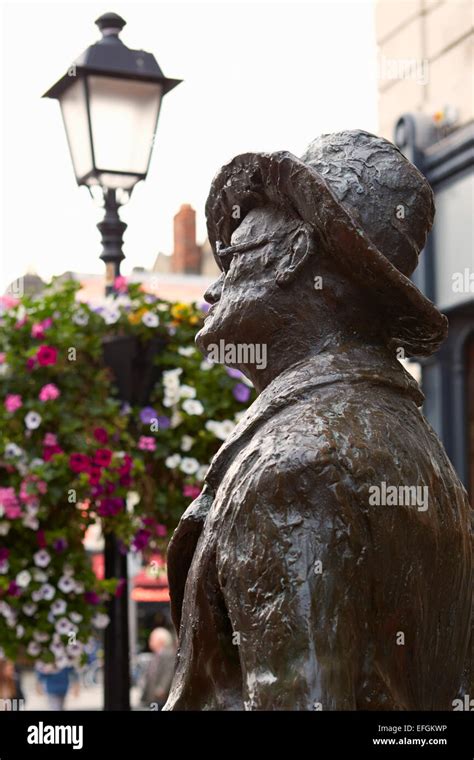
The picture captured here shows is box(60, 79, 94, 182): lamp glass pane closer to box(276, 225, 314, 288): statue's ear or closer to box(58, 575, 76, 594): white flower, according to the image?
box(58, 575, 76, 594): white flower

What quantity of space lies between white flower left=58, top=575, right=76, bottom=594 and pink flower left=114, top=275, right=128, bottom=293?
1317 mm

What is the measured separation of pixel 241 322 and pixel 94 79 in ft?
11.7

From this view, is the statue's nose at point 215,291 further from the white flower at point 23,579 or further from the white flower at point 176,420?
the white flower at point 23,579

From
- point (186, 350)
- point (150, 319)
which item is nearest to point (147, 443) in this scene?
point (186, 350)

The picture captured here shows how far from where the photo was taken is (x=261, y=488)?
2.14 m

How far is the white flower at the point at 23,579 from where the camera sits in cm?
525

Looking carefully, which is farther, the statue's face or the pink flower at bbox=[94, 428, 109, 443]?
the pink flower at bbox=[94, 428, 109, 443]

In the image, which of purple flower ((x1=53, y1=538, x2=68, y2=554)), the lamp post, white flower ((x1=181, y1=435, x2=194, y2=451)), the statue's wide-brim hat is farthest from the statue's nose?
the lamp post

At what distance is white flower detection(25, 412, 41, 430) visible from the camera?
5277mm

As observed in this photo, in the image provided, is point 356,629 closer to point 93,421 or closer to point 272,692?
point 272,692

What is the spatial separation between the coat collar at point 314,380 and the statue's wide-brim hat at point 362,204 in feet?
0.36

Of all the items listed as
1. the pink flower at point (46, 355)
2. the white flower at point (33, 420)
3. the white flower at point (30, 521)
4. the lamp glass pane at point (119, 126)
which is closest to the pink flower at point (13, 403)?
the white flower at point (33, 420)
